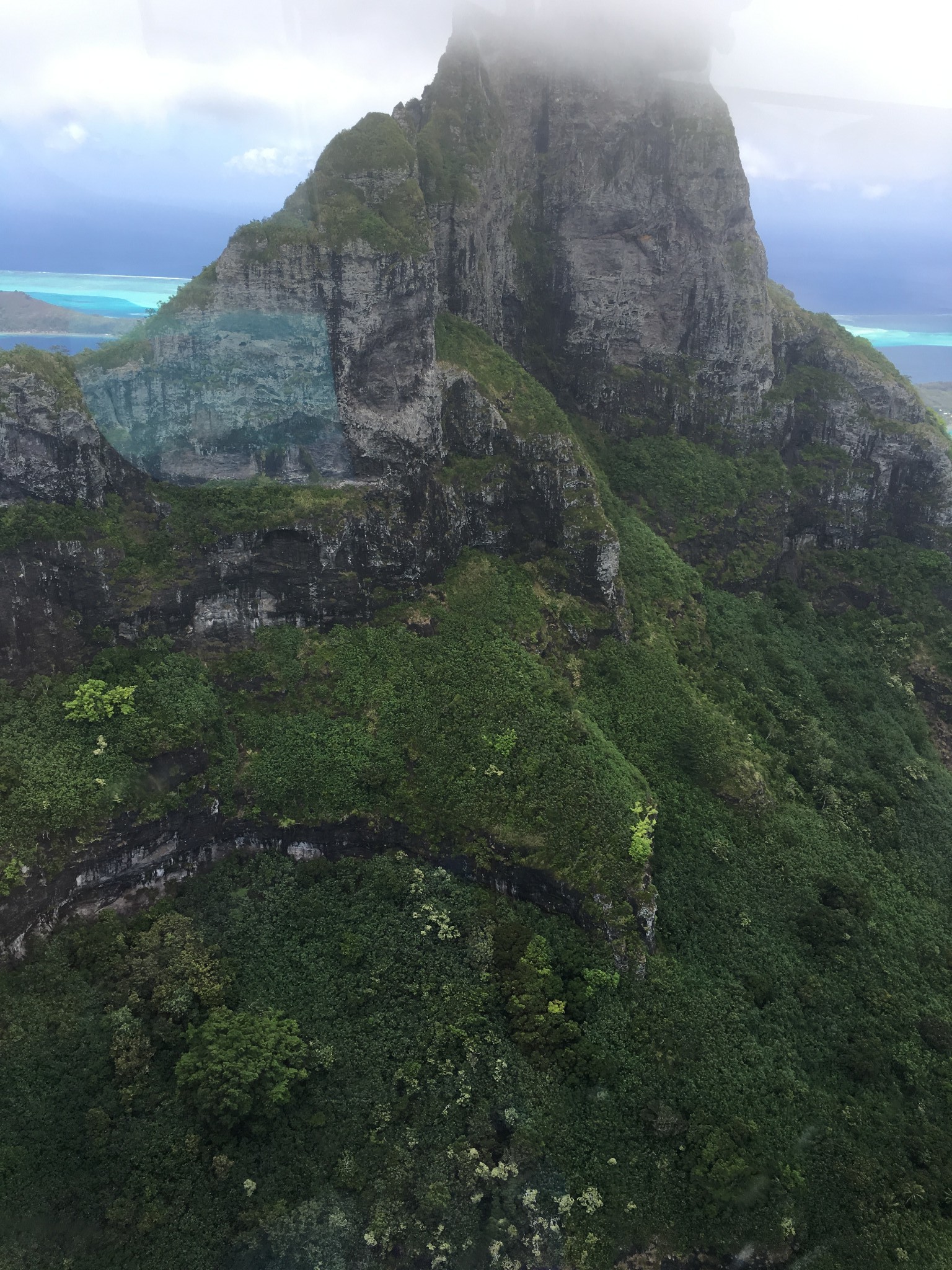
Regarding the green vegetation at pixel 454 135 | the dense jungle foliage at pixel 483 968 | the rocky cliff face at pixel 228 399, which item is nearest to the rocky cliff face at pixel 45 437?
the rocky cliff face at pixel 228 399

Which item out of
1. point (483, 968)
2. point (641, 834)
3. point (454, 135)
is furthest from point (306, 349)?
point (483, 968)

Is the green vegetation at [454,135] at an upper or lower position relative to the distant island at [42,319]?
upper

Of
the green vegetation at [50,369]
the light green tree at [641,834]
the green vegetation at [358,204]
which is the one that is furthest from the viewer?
the green vegetation at [358,204]

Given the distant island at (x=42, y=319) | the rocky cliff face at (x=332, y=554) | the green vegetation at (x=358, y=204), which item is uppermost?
the green vegetation at (x=358, y=204)

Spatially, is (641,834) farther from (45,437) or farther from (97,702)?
(45,437)

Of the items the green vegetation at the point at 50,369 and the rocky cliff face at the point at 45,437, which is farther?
the green vegetation at the point at 50,369

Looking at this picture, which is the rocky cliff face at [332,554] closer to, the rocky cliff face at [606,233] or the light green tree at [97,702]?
the light green tree at [97,702]

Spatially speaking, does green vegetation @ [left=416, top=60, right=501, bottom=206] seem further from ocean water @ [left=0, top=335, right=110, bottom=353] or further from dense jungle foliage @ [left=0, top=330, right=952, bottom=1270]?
ocean water @ [left=0, top=335, right=110, bottom=353]
